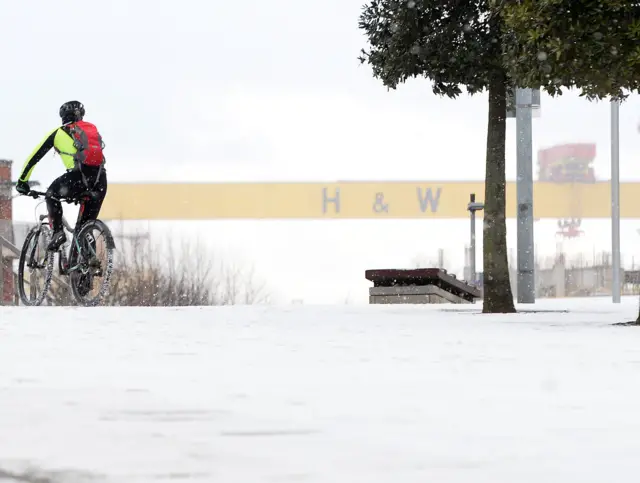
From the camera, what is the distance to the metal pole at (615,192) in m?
26.6

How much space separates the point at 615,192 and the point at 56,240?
16.9m

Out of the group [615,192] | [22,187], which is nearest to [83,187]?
[22,187]

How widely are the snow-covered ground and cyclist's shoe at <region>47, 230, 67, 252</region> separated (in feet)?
14.8

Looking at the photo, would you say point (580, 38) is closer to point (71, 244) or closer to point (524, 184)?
point (71, 244)

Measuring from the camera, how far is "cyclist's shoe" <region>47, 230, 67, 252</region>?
13.8m

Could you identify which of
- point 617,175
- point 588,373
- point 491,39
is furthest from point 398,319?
point 617,175

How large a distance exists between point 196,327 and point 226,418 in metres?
6.18

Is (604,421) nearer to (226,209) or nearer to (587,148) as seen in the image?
(226,209)

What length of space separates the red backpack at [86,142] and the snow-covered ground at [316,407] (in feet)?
13.5

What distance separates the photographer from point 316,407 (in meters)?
4.84

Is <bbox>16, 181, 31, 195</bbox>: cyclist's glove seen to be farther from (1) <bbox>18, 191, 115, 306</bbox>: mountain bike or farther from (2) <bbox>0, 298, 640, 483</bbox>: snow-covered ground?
(2) <bbox>0, 298, 640, 483</bbox>: snow-covered ground

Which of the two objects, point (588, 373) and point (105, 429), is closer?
point (105, 429)

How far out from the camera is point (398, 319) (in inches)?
516

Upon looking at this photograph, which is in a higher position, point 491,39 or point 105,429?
point 491,39
